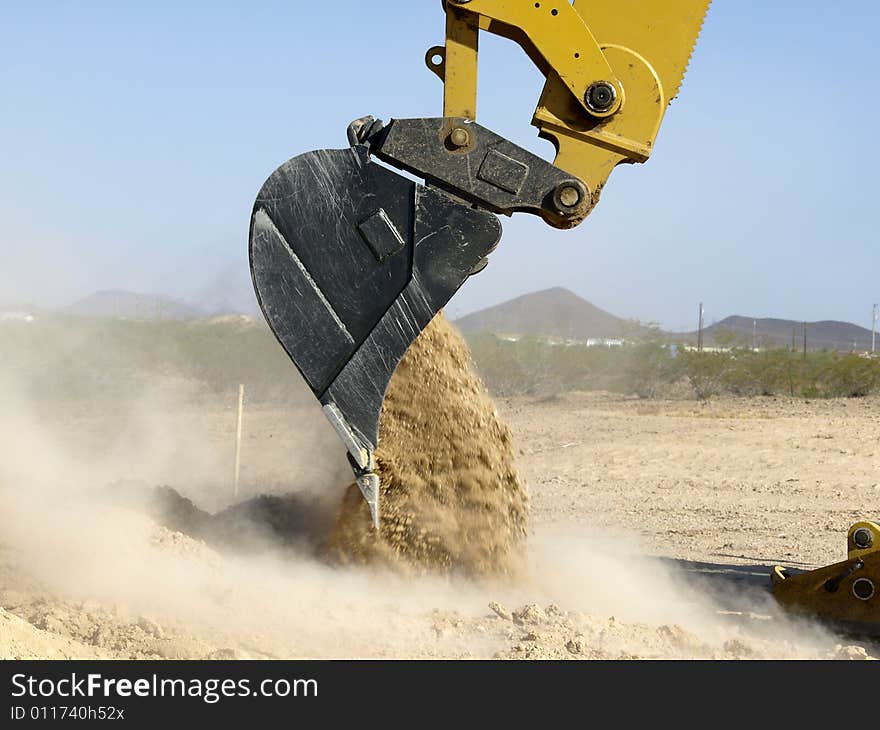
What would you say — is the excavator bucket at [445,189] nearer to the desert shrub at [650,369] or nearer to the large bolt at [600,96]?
the large bolt at [600,96]

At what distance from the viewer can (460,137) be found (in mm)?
4402

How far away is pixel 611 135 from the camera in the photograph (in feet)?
14.5

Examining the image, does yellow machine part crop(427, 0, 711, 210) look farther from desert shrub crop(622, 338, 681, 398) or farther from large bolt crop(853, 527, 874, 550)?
desert shrub crop(622, 338, 681, 398)

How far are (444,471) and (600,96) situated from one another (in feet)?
10.4

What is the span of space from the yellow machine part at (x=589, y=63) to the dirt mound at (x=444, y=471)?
8.00 ft

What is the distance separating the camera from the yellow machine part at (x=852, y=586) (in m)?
5.77

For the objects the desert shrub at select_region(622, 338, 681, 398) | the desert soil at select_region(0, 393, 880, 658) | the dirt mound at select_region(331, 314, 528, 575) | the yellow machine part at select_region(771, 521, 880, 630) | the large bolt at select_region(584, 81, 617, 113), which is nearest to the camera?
the large bolt at select_region(584, 81, 617, 113)

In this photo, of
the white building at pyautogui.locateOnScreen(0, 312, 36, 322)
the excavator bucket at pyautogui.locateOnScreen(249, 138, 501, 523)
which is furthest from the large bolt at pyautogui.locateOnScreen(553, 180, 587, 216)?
the white building at pyautogui.locateOnScreen(0, 312, 36, 322)

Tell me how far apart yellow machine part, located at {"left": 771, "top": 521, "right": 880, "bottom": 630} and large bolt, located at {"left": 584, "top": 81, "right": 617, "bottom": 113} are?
116 inches

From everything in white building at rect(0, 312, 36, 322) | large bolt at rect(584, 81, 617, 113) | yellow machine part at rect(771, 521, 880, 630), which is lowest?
yellow machine part at rect(771, 521, 880, 630)

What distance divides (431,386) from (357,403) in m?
2.20

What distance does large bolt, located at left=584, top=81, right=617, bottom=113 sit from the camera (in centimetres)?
439

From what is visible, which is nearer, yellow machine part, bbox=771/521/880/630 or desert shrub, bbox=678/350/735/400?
yellow machine part, bbox=771/521/880/630

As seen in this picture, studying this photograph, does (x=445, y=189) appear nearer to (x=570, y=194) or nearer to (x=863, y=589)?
(x=570, y=194)
